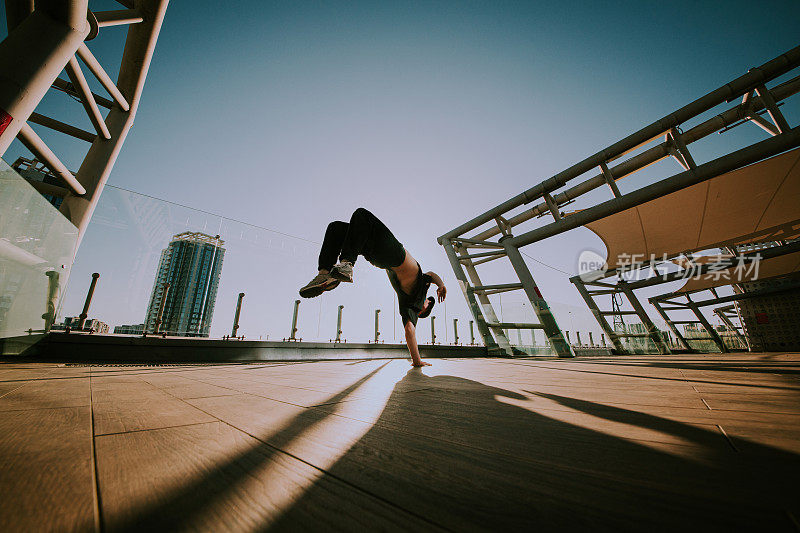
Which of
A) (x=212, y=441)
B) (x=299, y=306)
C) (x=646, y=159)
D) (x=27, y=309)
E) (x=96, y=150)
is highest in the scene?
(x=646, y=159)

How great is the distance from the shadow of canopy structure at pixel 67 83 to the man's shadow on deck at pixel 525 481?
325 cm

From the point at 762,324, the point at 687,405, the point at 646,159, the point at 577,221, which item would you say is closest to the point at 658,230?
the point at 646,159

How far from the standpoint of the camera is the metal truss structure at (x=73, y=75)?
6.57 feet

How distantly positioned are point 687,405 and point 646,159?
523 cm

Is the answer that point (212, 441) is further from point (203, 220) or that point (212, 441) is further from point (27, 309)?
point (203, 220)

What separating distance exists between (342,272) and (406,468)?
1699mm

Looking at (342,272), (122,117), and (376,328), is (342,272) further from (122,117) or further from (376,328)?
(376,328)

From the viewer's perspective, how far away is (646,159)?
439cm

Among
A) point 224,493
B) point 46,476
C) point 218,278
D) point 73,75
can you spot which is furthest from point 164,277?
point 224,493

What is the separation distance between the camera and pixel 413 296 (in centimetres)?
310

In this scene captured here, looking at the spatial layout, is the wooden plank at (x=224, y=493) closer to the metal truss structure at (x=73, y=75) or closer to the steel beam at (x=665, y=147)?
the metal truss structure at (x=73, y=75)

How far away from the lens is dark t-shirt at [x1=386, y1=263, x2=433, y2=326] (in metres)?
3.04

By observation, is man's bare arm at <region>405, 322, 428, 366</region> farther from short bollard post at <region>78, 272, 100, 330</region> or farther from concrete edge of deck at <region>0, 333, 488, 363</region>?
short bollard post at <region>78, 272, 100, 330</region>

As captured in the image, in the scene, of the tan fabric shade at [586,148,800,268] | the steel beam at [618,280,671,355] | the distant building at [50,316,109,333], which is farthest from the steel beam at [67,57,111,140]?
the steel beam at [618,280,671,355]
